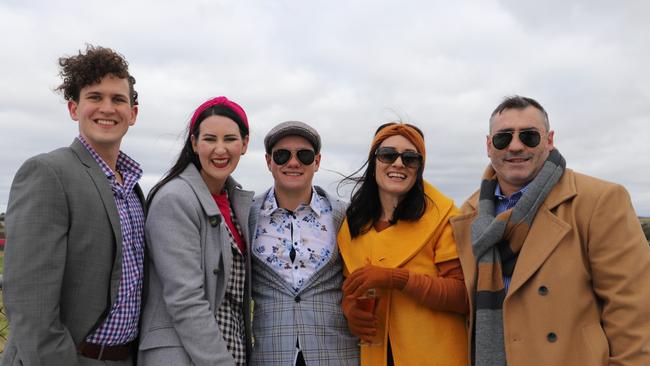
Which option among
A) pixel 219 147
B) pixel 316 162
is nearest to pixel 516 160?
pixel 316 162

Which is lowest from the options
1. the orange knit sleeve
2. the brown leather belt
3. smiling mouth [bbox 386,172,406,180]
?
the brown leather belt

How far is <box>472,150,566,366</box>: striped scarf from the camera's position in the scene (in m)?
3.18

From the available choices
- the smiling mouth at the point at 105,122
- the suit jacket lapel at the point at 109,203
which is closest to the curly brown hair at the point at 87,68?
the smiling mouth at the point at 105,122

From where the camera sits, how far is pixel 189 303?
288cm

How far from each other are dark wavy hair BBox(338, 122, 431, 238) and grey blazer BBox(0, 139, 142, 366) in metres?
1.64

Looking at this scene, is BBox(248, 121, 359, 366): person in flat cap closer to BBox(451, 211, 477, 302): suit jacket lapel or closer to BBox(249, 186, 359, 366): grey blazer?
BBox(249, 186, 359, 366): grey blazer

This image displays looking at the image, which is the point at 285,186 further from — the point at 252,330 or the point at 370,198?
the point at 252,330

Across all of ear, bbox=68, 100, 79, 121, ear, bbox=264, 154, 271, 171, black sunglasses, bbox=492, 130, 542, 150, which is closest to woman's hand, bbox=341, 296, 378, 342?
ear, bbox=264, 154, 271, 171

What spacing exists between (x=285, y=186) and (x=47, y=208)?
5.09 feet

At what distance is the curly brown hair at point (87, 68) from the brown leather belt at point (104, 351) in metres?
1.36

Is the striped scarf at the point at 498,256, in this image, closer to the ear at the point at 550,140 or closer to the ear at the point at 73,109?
the ear at the point at 550,140

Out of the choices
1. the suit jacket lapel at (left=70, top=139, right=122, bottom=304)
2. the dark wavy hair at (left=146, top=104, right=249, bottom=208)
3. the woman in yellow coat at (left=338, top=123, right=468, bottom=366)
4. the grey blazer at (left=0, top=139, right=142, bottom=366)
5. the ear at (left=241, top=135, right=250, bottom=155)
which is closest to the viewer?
the grey blazer at (left=0, top=139, right=142, bottom=366)

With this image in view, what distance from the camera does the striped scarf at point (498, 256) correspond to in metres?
3.18

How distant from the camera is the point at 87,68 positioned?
116 inches
